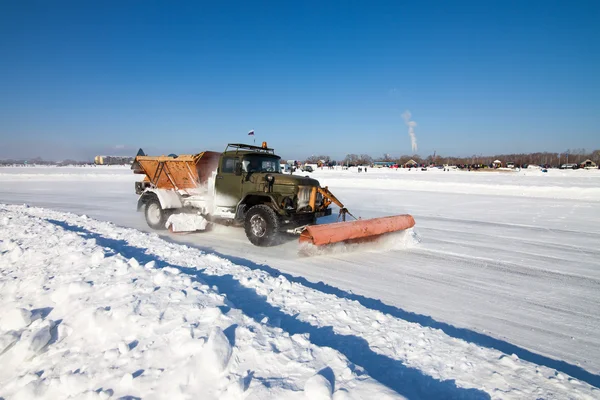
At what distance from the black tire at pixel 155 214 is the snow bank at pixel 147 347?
532 centimetres

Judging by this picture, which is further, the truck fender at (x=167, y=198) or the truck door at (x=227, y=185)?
the truck fender at (x=167, y=198)

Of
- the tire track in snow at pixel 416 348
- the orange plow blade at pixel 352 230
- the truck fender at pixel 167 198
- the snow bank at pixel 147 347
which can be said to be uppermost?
the truck fender at pixel 167 198

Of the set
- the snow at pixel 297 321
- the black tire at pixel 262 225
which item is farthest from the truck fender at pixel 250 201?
the snow at pixel 297 321

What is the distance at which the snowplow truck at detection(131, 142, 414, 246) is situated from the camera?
7.44m

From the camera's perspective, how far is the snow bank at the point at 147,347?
8.10 ft

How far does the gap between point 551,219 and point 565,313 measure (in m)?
9.14

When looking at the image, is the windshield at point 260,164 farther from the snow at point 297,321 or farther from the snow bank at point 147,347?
the snow bank at point 147,347

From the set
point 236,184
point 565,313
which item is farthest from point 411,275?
point 236,184

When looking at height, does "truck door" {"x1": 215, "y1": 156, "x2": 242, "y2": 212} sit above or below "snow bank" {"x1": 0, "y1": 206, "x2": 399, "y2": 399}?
above

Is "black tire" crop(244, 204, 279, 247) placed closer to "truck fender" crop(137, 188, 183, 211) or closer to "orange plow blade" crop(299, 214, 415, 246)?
"orange plow blade" crop(299, 214, 415, 246)

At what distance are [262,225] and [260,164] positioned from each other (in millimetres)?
1689

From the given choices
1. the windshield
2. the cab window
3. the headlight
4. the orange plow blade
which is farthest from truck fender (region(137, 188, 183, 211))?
the orange plow blade

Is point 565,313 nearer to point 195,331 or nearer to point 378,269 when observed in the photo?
→ point 378,269

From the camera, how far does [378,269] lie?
6.12 meters
